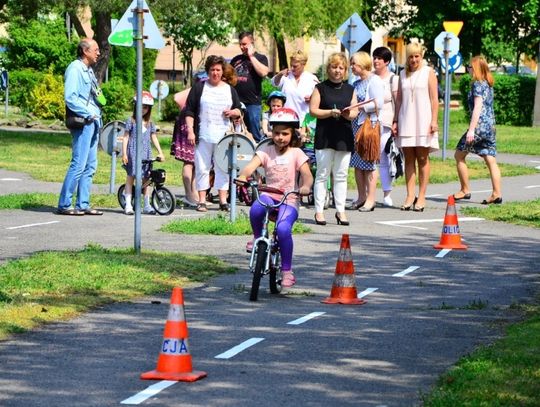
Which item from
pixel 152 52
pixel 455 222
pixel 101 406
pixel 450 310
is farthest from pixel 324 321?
pixel 152 52

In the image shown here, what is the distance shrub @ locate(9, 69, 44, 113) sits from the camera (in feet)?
149

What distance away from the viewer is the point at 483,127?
20859 mm

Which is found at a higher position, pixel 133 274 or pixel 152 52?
pixel 152 52

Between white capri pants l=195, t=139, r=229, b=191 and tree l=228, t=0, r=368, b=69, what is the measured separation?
19.9m

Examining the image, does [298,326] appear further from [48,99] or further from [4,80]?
[4,80]

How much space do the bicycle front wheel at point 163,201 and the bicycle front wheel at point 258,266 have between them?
6.95 meters

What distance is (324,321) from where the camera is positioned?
10.7 meters

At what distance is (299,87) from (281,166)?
7.11 metres

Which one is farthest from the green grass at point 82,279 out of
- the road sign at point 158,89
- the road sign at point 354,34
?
the road sign at point 158,89

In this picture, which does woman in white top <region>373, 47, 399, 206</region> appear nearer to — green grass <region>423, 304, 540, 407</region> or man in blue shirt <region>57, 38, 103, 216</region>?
man in blue shirt <region>57, 38, 103, 216</region>

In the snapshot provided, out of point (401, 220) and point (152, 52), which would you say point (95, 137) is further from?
point (152, 52)

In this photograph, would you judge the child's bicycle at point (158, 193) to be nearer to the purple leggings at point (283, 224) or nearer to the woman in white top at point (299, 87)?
the woman in white top at point (299, 87)

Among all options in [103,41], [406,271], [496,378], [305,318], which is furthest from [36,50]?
[496,378]

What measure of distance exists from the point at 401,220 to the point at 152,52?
1709 inches
